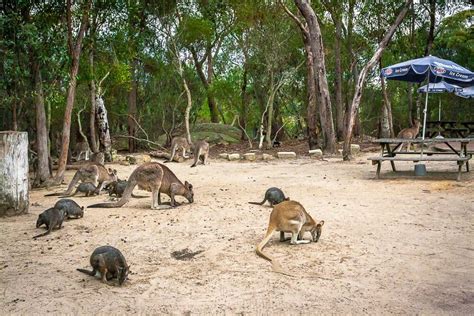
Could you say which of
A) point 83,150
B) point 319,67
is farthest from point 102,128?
point 319,67

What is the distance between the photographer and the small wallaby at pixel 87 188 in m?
9.49

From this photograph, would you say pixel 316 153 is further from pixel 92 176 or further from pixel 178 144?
pixel 92 176

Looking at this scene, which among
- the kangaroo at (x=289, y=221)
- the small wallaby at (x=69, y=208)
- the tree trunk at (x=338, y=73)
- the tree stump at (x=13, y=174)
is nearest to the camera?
the kangaroo at (x=289, y=221)

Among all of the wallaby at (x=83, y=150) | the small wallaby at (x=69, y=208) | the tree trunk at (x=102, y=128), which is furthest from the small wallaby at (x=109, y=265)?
the wallaby at (x=83, y=150)

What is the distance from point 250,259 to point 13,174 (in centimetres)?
435

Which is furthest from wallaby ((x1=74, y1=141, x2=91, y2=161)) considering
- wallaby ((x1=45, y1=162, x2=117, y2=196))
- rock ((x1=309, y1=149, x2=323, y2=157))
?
wallaby ((x1=45, y1=162, x2=117, y2=196))

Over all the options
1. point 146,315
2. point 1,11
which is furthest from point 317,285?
point 1,11

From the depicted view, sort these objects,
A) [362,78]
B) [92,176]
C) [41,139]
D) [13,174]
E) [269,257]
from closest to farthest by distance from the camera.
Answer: [269,257] < [13,174] < [92,176] < [41,139] < [362,78]

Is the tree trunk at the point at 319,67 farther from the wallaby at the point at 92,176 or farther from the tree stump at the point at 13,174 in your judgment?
the tree stump at the point at 13,174

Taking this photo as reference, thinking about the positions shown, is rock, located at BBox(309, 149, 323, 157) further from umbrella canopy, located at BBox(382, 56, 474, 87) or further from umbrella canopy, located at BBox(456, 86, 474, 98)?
umbrella canopy, located at BBox(456, 86, 474, 98)

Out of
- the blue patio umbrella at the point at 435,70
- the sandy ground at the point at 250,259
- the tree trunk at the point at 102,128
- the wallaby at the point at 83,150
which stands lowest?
the sandy ground at the point at 250,259

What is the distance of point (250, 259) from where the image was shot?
5.21 metres

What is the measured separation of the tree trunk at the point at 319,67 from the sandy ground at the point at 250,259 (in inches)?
309

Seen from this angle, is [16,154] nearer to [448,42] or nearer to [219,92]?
[219,92]
